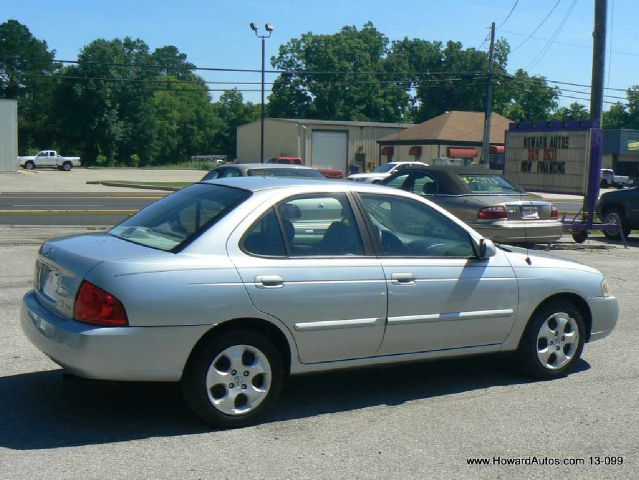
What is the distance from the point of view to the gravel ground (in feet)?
14.4

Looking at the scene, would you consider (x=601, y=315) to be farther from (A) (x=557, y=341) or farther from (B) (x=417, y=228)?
(B) (x=417, y=228)

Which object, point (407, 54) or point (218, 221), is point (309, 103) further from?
point (218, 221)

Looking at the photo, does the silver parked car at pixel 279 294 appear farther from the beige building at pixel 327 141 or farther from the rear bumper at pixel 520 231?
the beige building at pixel 327 141

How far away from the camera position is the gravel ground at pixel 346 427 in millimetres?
4391

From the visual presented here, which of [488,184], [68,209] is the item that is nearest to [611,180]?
[68,209]

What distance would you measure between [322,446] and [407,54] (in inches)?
4043

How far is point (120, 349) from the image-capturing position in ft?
14.9

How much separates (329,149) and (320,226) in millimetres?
62314

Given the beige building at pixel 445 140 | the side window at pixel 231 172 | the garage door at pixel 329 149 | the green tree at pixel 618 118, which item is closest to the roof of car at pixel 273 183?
the side window at pixel 231 172

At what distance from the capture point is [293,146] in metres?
66.6

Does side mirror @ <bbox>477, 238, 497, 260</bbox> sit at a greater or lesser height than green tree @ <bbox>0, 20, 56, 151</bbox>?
lesser

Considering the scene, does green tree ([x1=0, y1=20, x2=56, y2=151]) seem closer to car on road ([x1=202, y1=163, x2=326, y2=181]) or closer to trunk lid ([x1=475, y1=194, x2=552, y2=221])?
car on road ([x1=202, y1=163, x2=326, y2=181])

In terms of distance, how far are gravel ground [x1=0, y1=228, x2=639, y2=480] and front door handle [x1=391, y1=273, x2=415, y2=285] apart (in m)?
0.88

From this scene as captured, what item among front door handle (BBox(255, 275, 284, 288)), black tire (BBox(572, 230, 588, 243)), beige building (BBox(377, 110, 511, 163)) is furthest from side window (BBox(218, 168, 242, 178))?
beige building (BBox(377, 110, 511, 163))
